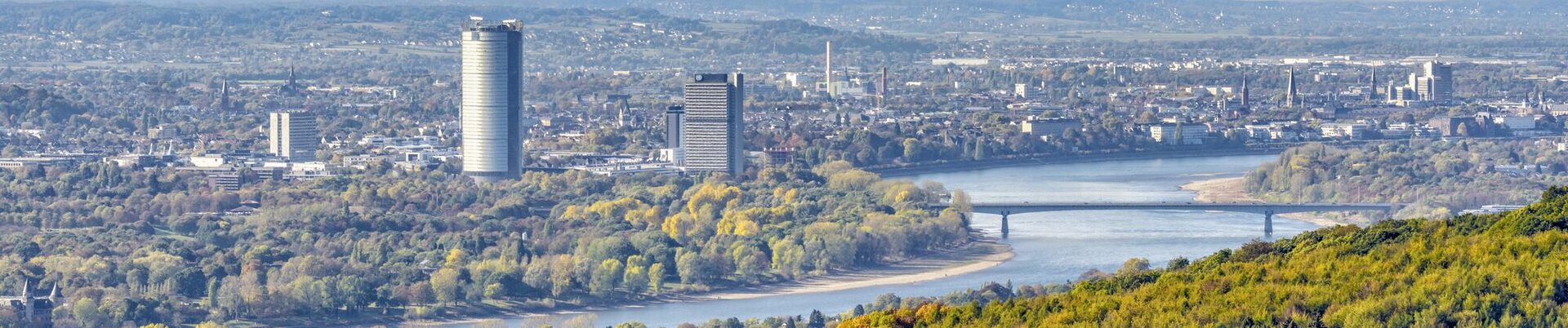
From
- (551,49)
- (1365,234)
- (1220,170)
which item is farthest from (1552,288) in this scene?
(551,49)

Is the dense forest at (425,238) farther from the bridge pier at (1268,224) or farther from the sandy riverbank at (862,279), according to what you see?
the bridge pier at (1268,224)

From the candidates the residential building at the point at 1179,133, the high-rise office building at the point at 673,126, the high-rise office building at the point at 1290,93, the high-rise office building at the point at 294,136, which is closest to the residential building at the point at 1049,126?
the residential building at the point at 1179,133

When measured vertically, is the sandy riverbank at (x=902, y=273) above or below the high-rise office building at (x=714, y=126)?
below

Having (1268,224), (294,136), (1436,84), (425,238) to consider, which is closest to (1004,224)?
(1268,224)

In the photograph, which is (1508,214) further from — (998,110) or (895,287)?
(998,110)

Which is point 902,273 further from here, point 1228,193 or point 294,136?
point 294,136

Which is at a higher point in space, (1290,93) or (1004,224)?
(1290,93)

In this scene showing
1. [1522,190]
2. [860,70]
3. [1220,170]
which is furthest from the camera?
[860,70]
